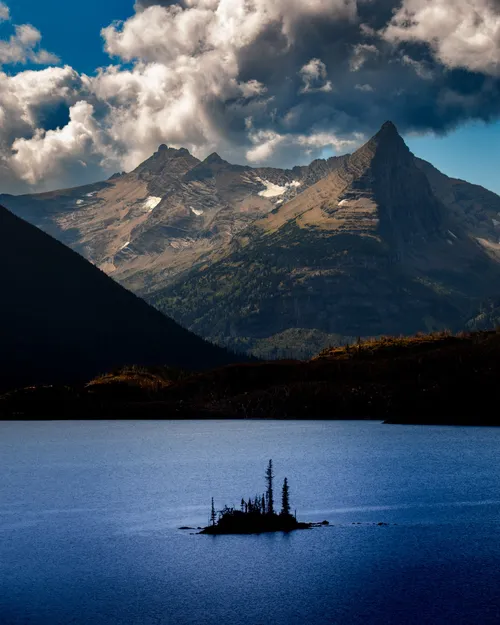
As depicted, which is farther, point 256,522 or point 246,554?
point 256,522

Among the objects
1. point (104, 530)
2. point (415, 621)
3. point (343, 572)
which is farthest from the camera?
point (104, 530)

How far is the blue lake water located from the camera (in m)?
62.6

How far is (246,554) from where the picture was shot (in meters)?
80.2

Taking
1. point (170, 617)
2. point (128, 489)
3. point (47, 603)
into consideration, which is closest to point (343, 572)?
point (170, 617)

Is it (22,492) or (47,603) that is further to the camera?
(22,492)

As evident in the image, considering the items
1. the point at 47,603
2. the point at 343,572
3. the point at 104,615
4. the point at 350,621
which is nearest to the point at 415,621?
the point at 350,621

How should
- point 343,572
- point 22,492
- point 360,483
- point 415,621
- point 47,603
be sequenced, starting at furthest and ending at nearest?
point 360,483 → point 22,492 → point 343,572 → point 47,603 → point 415,621

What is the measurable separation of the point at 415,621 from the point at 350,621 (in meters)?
4.17

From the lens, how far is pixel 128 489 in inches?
5202

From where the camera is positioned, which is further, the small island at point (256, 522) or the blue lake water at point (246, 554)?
the small island at point (256, 522)

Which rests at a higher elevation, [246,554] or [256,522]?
[256,522]

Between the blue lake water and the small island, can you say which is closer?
the blue lake water

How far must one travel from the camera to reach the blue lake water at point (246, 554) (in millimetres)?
62562

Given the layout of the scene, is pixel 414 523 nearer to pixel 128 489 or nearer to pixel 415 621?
→ pixel 415 621
